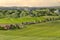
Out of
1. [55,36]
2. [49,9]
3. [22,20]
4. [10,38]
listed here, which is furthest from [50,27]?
[49,9]

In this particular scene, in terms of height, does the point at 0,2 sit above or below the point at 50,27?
above

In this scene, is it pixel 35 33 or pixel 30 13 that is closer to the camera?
pixel 35 33

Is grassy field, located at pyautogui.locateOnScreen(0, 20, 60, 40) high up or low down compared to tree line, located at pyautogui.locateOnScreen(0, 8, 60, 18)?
down

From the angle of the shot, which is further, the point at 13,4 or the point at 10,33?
the point at 13,4

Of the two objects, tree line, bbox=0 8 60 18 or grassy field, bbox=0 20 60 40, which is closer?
grassy field, bbox=0 20 60 40

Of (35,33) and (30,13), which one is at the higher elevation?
(30,13)

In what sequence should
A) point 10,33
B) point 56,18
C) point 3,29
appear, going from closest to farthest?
point 10,33, point 3,29, point 56,18

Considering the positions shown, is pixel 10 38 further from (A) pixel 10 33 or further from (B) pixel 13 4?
(B) pixel 13 4

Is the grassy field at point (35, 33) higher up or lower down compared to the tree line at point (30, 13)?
lower down
